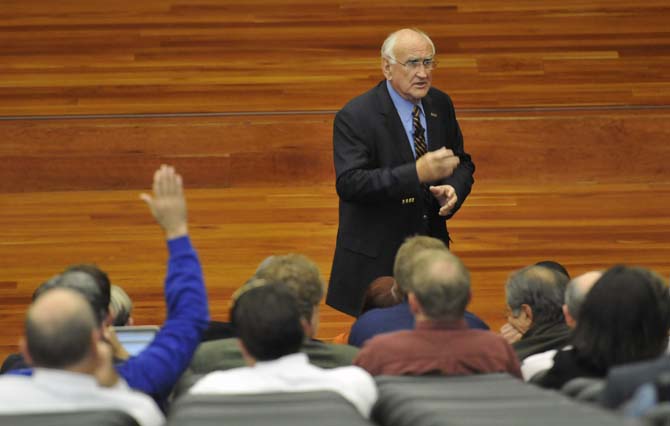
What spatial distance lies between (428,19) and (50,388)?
228 centimetres

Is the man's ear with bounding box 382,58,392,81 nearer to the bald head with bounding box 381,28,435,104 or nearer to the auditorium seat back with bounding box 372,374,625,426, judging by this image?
the bald head with bounding box 381,28,435,104

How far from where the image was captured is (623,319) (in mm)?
1106

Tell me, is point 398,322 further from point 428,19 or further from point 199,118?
point 428,19

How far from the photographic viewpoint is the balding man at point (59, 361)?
1.00m

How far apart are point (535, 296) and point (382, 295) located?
0.73 feet

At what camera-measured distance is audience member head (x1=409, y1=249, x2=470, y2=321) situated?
117 centimetres

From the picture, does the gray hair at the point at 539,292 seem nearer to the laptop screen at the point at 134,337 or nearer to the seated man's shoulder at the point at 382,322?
the seated man's shoulder at the point at 382,322

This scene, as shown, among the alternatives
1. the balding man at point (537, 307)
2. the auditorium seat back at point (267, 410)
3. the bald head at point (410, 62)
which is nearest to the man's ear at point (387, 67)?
the bald head at point (410, 62)

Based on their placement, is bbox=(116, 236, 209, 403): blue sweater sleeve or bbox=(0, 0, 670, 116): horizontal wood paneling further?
bbox=(0, 0, 670, 116): horizontal wood paneling

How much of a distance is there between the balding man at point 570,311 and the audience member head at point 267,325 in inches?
12.4

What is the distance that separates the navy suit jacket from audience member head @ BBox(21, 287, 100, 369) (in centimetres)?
80

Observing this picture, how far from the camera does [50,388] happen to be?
996mm

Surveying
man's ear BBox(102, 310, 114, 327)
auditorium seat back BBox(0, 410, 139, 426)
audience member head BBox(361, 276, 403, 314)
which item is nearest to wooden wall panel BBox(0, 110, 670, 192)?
audience member head BBox(361, 276, 403, 314)

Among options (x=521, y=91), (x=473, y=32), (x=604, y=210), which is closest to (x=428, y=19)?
(x=473, y=32)
